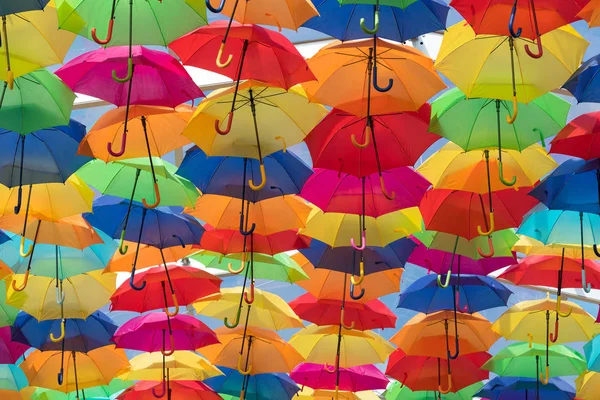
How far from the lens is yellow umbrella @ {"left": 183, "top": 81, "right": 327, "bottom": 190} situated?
205 inches

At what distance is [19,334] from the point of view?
7.04 m

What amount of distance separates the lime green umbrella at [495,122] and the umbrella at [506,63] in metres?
0.36

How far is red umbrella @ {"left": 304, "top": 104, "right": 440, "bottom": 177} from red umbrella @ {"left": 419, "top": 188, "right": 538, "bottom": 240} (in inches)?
28.3

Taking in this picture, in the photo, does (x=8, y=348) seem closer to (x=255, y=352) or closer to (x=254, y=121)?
(x=255, y=352)

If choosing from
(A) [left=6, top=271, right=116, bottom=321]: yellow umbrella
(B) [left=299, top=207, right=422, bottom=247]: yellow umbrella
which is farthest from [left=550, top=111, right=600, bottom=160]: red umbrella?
(A) [left=6, top=271, right=116, bottom=321]: yellow umbrella

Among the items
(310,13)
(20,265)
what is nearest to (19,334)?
(20,265)

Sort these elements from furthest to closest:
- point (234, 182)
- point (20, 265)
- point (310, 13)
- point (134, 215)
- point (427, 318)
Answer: point (427, 318) < point (20, 265) < point (134, 215) < point (234, 182) < point (310, 13)

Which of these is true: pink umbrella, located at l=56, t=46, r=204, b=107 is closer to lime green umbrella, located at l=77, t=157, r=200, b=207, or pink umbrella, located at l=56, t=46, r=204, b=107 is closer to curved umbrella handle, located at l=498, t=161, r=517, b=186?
lime green umbrella, located at l=77, t=157, r=200, b=207

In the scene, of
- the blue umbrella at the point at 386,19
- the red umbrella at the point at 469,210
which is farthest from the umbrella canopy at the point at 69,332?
the blue umbrella at the point at 386,19

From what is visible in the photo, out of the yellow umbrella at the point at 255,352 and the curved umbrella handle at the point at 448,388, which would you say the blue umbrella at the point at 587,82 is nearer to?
the curved umbrella handle at the point at 448,388

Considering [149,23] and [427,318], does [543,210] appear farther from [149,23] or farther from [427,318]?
[149,23]

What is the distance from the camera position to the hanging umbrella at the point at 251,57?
4785 mm

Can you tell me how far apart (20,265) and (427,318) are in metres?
2.96

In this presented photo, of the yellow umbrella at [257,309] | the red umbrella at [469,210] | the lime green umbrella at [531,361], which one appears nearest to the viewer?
the red umbrella at [469,210]
